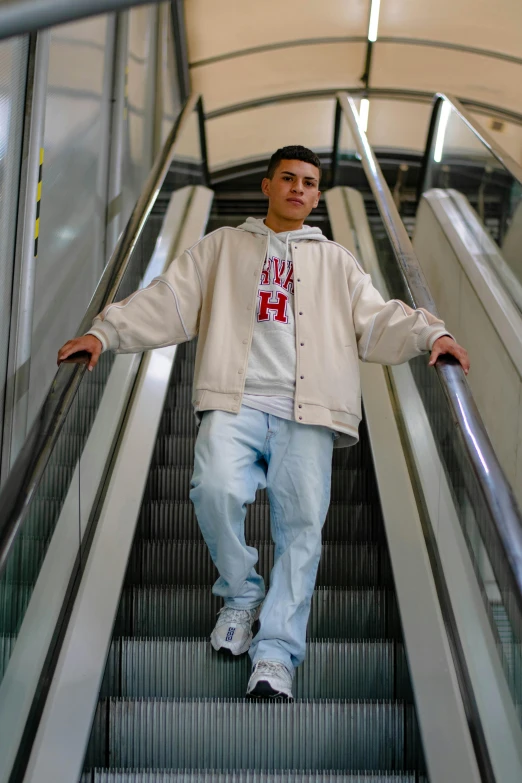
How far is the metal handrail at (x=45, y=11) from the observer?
62.5 inches

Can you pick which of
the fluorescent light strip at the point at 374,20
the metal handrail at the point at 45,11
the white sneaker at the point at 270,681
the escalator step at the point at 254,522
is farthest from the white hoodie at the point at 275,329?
the fluorescent light strip at the point at 374,20

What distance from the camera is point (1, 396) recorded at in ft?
13.4

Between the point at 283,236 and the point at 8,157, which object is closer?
the point at 283,236

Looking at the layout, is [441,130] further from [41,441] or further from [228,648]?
[41,441]

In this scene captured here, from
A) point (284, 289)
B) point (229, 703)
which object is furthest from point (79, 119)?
point (229, 703)

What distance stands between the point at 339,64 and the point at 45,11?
11.5m

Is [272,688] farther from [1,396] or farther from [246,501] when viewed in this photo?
[1,396]

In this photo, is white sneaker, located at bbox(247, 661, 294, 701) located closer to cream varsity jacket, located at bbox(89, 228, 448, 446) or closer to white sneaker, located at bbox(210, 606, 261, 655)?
white sneaker, located at bbox(210, 606, 261, 655)

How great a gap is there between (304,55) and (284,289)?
9.71 meters

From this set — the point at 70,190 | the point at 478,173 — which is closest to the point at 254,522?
the point at 70,190

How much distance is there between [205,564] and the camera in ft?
13.4

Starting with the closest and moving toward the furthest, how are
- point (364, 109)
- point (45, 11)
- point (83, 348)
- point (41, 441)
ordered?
point (45, 11)
point (41, 441)
point (83, 348)
point (364, 109)

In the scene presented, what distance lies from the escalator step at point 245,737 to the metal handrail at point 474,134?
10.1 ft

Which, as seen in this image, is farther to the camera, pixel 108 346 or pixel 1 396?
pixel 1 396
